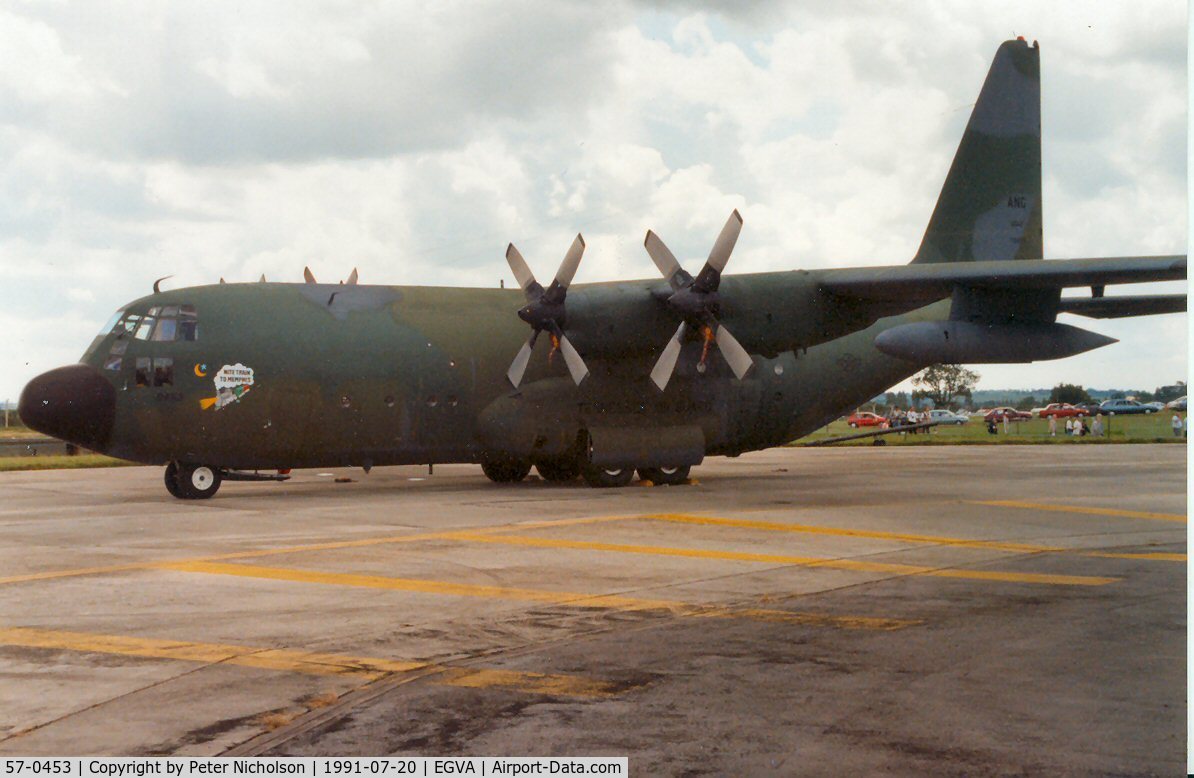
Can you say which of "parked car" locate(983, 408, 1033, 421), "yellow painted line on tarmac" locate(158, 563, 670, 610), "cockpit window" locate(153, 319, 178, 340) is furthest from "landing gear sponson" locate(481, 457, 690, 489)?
"parked car" locate(983, 408, 1033, 421)

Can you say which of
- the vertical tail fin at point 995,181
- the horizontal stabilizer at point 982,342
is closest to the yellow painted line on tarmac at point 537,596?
the horizontal stabilizer at point 982,342

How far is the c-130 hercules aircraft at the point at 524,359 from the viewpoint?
22031 millimetres

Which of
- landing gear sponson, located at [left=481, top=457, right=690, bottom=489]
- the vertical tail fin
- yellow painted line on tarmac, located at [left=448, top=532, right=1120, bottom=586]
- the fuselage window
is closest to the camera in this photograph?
yellow painted line on tarmac, located at [left=448, top=532, right=1120, bottom=586]

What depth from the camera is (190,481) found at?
2269cm

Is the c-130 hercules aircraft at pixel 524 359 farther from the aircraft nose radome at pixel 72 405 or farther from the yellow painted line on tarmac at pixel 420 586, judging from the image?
the yellow painted line on tarmac at pixel 420 586

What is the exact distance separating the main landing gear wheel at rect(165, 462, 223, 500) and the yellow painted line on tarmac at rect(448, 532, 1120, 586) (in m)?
8.16

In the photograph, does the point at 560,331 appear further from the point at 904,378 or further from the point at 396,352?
the point at 904,378

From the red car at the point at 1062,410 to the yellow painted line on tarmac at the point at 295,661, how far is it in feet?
242

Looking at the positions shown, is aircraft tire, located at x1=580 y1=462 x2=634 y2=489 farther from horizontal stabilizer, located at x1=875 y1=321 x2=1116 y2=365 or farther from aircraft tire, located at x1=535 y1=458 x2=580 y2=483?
horizontal stabilizer, located at x1=875 y1=321 x2=1116 y2=365

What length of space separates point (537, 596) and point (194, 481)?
13.0 metres

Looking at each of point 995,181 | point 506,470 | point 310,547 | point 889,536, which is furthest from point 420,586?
point 995,181

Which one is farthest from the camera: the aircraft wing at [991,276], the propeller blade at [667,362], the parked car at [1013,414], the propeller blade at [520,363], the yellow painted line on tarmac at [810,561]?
the parked car at [1013,414]

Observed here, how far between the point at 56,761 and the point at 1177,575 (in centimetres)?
1157

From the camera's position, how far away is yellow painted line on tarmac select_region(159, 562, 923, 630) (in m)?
10.4
